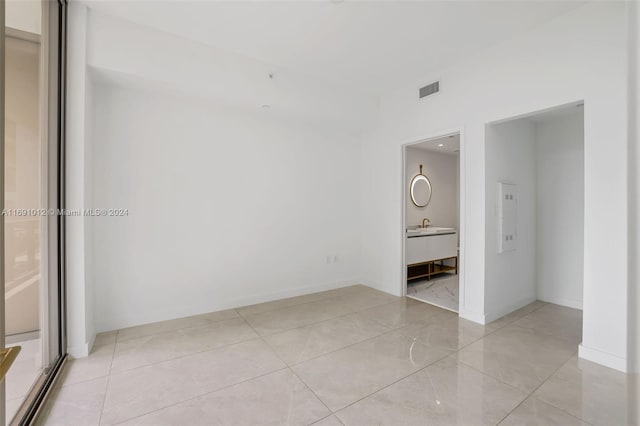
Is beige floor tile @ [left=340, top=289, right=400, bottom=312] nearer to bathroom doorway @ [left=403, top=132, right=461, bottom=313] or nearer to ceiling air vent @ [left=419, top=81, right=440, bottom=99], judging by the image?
bathroom doorway @ [left=403, top=132, right=461, bottom=313]

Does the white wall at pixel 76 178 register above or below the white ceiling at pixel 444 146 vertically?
below

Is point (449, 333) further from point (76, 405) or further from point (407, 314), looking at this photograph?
point (76, 405)

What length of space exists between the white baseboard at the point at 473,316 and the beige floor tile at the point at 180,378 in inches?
92.5

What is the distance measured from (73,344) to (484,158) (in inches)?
183

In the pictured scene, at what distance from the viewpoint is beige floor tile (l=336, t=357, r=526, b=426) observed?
1896 mm

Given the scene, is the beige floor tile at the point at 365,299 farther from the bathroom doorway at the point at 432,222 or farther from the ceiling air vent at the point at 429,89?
the ceiling air vent at the point at 429,89

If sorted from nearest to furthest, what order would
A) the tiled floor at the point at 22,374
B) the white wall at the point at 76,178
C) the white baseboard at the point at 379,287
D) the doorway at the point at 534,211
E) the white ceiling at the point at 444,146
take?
the tiled floor at the point at 22,374, the white wall at the point at 76,178, the doorway at the point at 534,211, the white baseboard at the point at 379,287, the white ceiling at the point at 444,146

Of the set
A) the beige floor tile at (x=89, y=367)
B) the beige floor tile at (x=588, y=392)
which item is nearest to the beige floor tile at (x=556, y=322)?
the beige floor tile at (x=588, y=392)

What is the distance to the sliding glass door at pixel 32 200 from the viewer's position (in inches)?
70.2

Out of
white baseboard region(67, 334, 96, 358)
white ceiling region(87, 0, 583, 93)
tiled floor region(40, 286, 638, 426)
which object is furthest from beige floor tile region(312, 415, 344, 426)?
white ceiling region(87, 0, 583, 93)

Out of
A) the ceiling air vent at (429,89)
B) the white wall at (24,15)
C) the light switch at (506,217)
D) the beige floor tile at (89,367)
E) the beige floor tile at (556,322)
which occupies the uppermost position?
the ceiling air vent at (429,89)

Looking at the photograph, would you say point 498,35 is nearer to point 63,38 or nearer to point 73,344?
point 63,38

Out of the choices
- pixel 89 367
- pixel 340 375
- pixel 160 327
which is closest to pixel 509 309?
pixel 340 375

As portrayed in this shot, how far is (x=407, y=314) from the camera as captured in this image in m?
3.77
